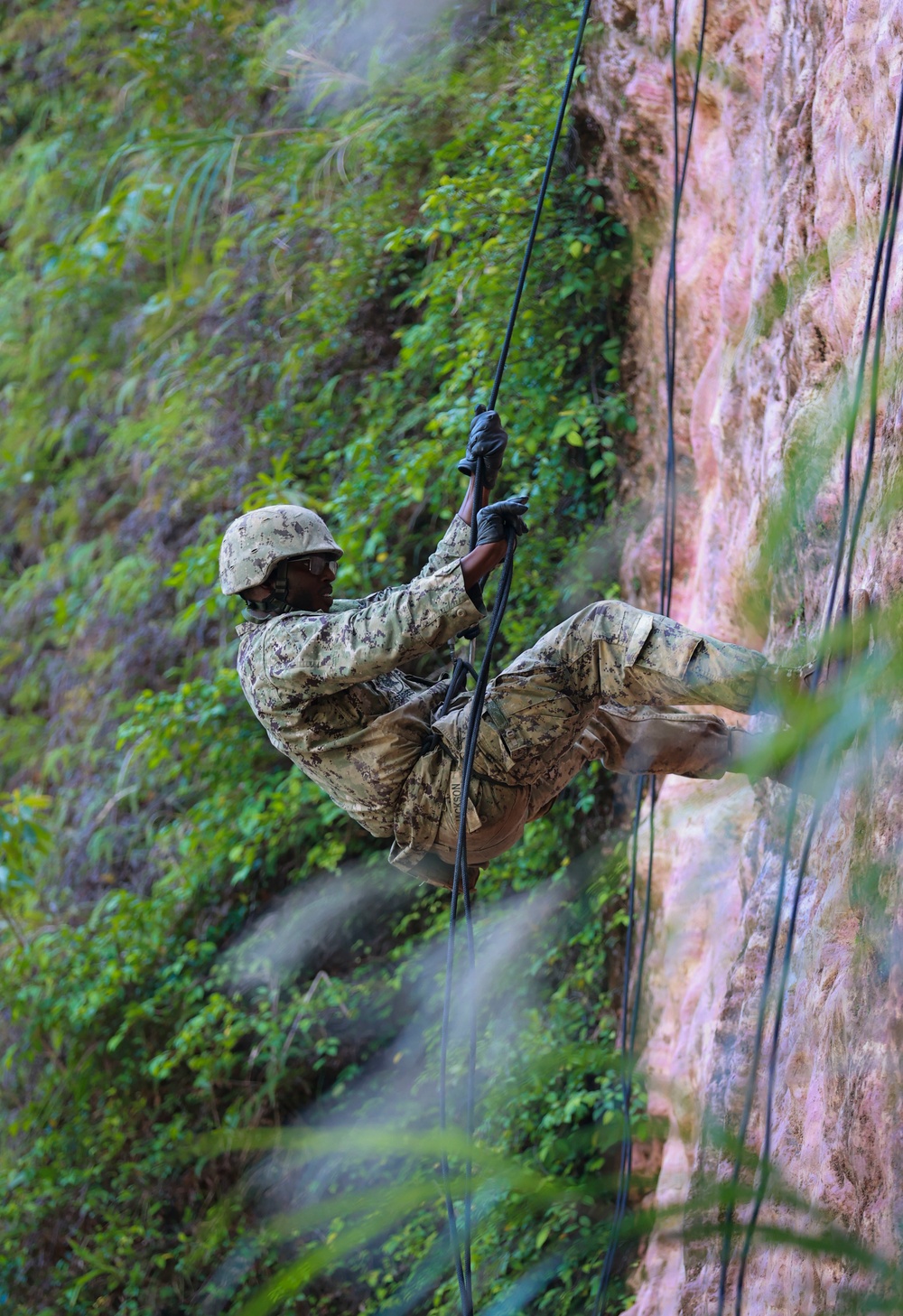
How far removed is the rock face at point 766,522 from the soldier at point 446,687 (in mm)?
350

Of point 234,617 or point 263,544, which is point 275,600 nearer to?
point 263,544

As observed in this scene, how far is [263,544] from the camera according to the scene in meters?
3.29

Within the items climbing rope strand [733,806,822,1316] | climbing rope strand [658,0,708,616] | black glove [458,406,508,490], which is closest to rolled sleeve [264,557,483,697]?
black glove [458,406,508,490]

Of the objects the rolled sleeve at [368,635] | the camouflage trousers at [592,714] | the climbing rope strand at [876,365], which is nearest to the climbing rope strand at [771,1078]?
the climbing rope strand at [876,365]

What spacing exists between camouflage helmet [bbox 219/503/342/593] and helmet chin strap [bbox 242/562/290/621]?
0.03 metres

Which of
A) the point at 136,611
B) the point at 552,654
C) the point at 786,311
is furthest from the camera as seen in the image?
the point at 136,611

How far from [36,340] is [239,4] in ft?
10.7

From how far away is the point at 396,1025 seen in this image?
6918 mm

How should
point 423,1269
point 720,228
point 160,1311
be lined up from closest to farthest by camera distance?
point 423,1269 → point 720,228 → point 160,1311

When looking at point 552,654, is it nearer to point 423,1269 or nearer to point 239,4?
point 423,1269

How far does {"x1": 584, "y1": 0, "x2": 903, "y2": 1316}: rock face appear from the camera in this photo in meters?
2.71

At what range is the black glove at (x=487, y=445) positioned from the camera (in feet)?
10.0

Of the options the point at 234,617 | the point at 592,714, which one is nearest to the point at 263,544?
the point at 592,714

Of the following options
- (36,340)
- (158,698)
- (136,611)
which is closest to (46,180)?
(36,340)
